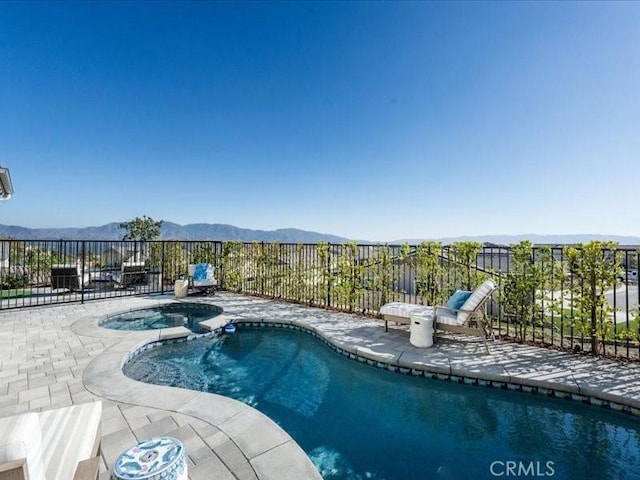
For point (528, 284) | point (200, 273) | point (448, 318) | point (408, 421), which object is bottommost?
point (408, 421)

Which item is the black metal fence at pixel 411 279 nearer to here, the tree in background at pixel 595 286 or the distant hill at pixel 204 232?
the tree in background at pixel 595 286

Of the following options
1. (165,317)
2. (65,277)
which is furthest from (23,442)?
(65,277)

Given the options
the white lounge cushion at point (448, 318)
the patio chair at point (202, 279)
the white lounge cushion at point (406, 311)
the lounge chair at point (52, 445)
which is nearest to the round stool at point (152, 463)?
the lounge chair at point (52, 445)

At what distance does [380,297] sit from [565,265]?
3295 mm

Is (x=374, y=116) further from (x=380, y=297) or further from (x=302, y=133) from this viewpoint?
(x=380, y=297)

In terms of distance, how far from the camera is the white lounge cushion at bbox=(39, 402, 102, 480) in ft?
5.25

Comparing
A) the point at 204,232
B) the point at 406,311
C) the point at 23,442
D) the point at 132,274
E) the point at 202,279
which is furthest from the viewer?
the point at 204,232

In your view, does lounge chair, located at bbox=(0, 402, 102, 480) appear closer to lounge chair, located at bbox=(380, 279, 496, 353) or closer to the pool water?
the pool water

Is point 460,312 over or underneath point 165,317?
over

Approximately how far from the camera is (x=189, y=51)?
9914 millimetres

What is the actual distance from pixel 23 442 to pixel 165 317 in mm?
6618

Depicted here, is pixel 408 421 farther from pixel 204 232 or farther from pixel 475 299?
pixel 204 232

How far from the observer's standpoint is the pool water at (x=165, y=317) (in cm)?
649

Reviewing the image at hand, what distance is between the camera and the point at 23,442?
1170 mm
